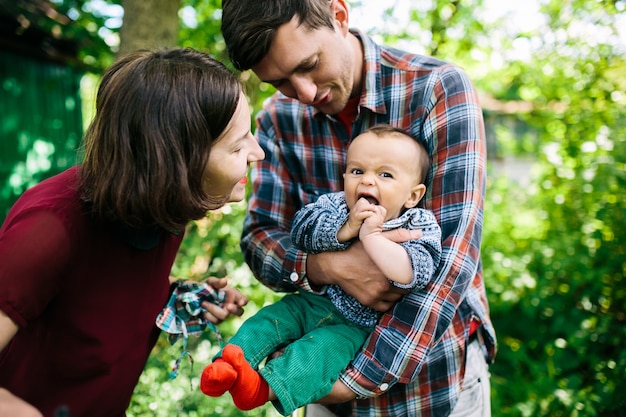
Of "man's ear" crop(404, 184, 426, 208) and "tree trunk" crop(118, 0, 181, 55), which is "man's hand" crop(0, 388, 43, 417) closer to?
"man's ear" crop(404, 184, 426, 208)

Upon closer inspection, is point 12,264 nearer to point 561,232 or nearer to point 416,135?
point 416,135

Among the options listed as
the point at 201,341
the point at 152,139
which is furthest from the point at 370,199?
the point at 201,341

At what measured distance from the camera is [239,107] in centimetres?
179

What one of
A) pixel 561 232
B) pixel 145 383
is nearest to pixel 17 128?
pixel 145 383

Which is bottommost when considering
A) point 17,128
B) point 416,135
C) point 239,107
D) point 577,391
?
A: point 577,391

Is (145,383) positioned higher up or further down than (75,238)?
further down

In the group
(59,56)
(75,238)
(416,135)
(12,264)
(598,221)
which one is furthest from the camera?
(59,56)

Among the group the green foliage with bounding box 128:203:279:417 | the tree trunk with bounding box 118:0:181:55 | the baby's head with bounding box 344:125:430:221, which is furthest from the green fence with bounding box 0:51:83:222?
the baby's head with bounding box 344:125:430:221

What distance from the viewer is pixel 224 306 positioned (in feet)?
7.06

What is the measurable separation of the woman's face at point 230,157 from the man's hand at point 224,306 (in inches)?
17.6

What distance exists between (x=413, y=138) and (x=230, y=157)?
62 centimetres

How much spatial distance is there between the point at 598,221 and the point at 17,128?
7.40 m

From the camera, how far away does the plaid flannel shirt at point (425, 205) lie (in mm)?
1757

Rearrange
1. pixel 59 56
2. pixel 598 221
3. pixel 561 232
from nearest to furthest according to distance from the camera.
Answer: pixel 598 221 → pixel 561 232 → pixel 59 56
